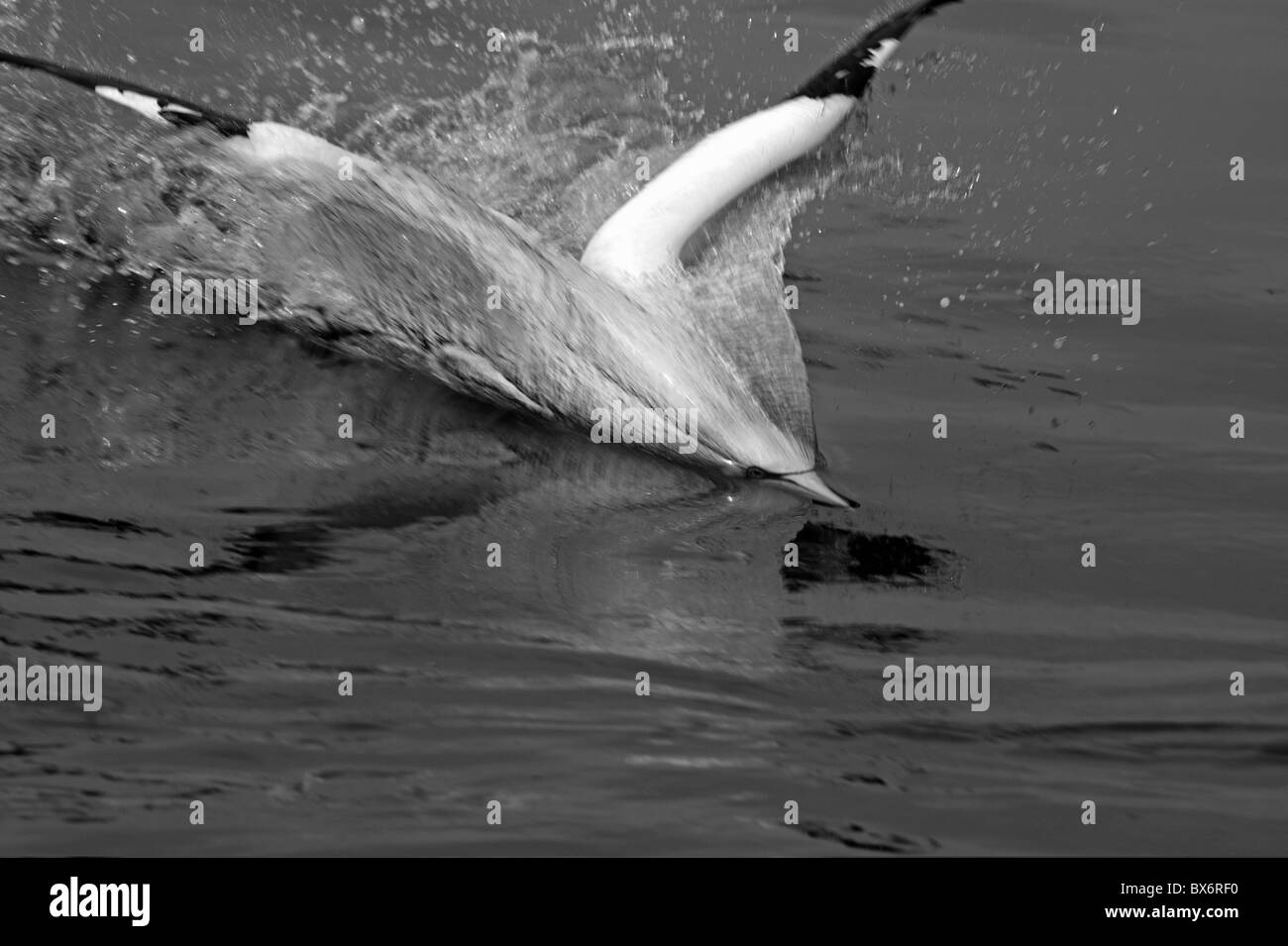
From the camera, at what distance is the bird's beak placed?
7.41 m

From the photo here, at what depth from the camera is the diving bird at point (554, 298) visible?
764 cm

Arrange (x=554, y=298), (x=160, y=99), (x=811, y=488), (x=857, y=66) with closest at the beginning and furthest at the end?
1. (x=811, y=488)
2. (x=160, y=99)
3. (x=554, y=298)
4. (x=857, y=66)

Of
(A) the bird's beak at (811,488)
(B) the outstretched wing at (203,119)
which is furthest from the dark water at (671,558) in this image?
(B) the outstretched wing at (203,119)

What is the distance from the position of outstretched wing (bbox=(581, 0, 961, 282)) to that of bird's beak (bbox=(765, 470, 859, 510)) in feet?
4.71

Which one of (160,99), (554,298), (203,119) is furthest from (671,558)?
(160,99)

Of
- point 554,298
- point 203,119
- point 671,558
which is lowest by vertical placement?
point 671,558

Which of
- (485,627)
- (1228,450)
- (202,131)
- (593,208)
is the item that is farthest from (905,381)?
(202,131)

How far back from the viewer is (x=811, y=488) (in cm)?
743

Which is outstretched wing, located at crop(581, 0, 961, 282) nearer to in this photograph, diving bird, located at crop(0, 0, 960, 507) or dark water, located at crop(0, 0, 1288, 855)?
diving bird, located at crop(0, 0, 960, 507)

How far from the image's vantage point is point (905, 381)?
862 cm

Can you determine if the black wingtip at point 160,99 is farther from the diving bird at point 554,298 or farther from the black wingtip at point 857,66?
the black wingtip at point 857,66

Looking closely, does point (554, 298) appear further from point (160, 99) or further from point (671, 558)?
point (160, 99)

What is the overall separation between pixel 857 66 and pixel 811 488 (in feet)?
9.08

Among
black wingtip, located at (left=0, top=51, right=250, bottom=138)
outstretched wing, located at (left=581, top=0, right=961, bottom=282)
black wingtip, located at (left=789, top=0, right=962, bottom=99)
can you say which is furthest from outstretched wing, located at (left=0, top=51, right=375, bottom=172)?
black wingtip, located at (left=789, top=0, right=962, bottom=99)
